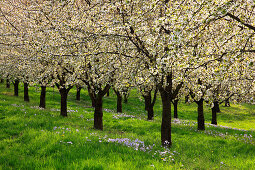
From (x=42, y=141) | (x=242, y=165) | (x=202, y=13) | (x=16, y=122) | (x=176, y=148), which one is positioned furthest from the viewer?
(x=16, y=122)

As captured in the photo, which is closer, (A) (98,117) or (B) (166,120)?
(B) (166,120)

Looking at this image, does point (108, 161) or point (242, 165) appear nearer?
point (108, 161)

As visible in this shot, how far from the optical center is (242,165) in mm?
7668

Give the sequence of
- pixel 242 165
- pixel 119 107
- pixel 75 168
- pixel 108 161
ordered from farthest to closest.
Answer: pixel 119 107 < pixel 242 165 < pixel 108 161 < pixel 75 168

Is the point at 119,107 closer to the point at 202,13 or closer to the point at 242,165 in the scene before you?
the point at 242,165

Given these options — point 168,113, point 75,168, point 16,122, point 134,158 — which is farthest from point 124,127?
point 75,168

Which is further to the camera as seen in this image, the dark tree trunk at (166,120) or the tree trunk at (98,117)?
the tree trunk at (98,117)

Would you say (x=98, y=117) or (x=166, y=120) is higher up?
(x=166, y=120)

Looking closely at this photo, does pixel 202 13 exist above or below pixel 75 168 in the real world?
above

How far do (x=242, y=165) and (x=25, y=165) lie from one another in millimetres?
8176

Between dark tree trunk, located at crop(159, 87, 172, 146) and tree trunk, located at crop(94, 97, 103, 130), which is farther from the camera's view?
tree trunk, located at crop(94, 97, 103, 130)

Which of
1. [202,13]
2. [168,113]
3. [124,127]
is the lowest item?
[124,127]

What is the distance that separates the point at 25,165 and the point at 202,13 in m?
7.20

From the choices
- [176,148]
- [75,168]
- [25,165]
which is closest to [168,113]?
[176,148]
